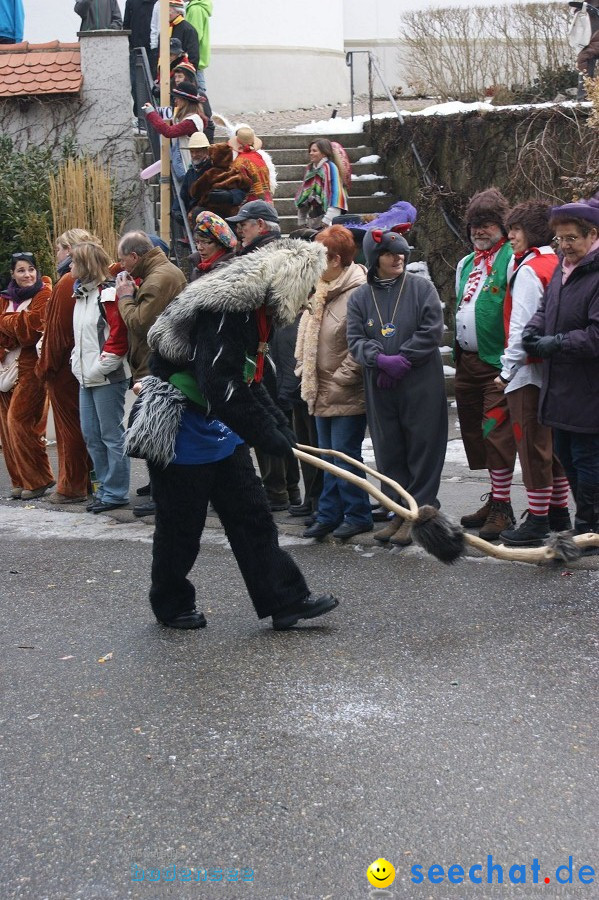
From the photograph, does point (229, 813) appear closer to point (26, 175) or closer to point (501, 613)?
point (501, 613)

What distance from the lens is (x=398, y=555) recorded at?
656 cm

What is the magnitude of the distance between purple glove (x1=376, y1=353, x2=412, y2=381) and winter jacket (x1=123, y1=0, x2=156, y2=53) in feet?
31.0

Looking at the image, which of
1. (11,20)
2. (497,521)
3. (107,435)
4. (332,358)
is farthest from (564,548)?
(11,20)

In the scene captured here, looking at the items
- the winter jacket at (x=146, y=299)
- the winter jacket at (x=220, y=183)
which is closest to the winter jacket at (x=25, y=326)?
the winter jacket at (x=146, y=299)

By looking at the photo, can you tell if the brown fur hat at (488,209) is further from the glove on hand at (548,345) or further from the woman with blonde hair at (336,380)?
the glove on hand at (548,345)

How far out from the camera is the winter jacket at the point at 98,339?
7.89m

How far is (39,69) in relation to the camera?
14094mm

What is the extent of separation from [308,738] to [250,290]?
6.26ft

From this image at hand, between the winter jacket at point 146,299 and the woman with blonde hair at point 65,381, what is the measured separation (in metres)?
0.66

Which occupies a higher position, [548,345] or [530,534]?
[548,345]

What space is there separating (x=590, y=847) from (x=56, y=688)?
7.85ft

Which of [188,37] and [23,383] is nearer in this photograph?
[23,383]

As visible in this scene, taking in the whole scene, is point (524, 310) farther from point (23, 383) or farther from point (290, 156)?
point (290, 156)

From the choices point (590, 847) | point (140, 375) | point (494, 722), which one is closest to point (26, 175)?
point (140, 375)
